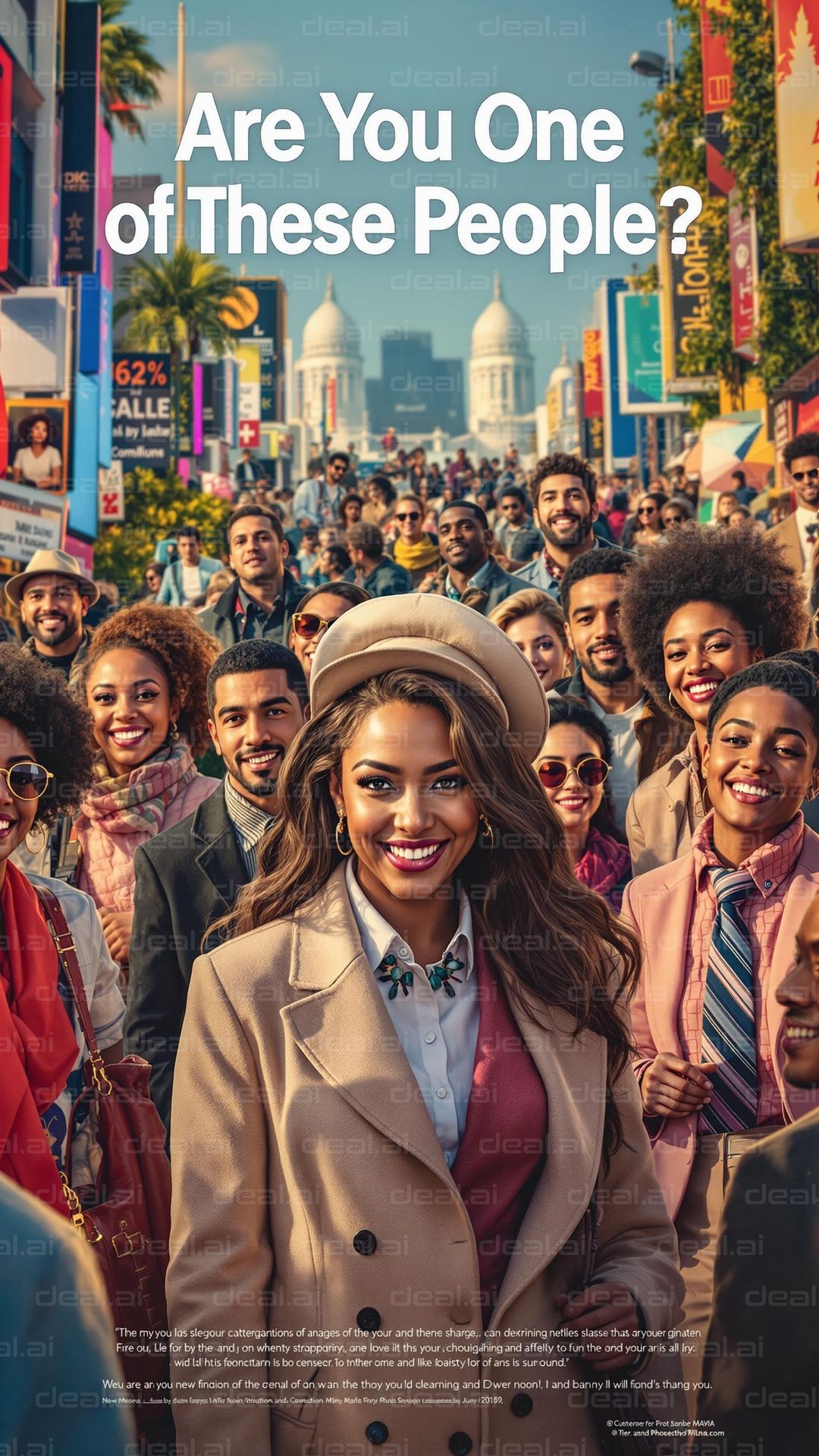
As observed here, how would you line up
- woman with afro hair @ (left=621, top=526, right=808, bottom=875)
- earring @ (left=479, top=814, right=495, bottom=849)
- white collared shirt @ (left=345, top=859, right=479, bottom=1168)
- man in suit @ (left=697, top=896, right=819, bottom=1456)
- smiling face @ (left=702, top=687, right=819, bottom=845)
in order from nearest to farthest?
1. man in suit @ (left=697, top=896, right=819, bottom=1456)
2. white collared shirt @ (left=345, top=859, right=479, bottom=1168)
3. earring @ (left=479, top=814, right=495, bottom=849)
4. smiling face @ (left=702, top=687, right=819, bottom=845)
5. woman with afro hair @ (left=621, top=526, right=808, bottom=875)

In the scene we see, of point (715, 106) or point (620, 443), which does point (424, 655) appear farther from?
Answer: point (620, 443)

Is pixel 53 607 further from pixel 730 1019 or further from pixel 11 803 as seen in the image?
pixel 730 1019

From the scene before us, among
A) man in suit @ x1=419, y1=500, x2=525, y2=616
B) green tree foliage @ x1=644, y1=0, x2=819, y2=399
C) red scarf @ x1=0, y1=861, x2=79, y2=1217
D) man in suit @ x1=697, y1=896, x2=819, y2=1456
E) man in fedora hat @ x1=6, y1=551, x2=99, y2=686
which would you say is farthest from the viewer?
green tree foliage @ x1=644, y1=0, x2=819, y2=399

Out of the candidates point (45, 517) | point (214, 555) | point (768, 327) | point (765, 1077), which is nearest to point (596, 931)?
point (765, 1077)

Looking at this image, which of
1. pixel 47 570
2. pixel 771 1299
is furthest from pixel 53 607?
pixel 771 1299

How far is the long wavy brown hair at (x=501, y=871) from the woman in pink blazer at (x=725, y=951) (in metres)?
0.53

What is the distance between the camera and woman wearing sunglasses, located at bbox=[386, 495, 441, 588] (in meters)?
12.4

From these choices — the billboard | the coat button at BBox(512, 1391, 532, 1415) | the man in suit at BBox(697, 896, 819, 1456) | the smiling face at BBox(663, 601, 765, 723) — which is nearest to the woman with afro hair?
the smiling face at BBox(663, 601, 765, 723)

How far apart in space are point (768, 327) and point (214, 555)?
1096cm

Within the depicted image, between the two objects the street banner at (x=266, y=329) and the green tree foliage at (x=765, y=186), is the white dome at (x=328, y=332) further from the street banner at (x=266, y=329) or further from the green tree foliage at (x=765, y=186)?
the green tree foliage at (x=765, y=186)

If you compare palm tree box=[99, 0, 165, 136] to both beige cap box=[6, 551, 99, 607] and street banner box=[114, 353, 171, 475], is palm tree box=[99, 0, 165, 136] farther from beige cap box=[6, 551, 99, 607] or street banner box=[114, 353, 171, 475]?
beige cap box=[6, 551, 99, 607]

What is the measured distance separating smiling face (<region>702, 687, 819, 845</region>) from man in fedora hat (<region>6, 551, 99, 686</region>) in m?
4.37

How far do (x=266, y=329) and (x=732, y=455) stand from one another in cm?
4477

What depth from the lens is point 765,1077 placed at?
11.5 feet
